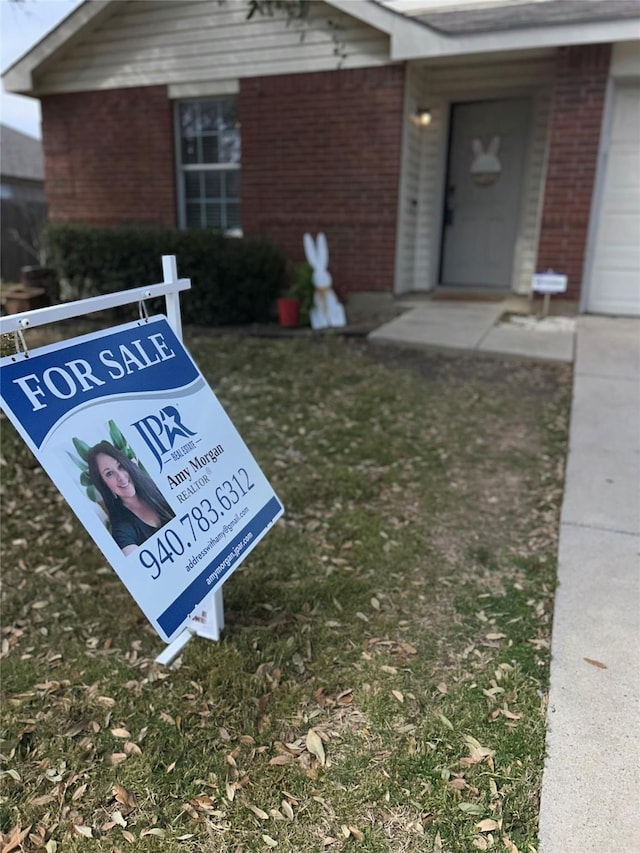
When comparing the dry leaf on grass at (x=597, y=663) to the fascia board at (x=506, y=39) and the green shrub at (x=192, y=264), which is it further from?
the fascia board at (x=506, y=39)

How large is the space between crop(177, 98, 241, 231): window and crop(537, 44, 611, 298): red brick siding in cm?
413

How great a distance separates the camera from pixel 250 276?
7.98 meters

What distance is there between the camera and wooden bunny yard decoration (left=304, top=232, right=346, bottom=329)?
759 cm

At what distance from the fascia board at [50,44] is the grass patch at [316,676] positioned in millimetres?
7219

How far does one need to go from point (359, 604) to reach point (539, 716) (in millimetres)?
863

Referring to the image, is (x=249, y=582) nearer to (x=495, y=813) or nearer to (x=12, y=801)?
(x=12, y=801)

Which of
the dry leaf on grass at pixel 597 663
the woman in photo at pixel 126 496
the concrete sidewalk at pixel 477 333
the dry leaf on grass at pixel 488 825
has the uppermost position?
the woman in photo at pixel 126 496

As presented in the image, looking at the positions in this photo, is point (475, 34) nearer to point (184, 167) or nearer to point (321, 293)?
point (321, 293)

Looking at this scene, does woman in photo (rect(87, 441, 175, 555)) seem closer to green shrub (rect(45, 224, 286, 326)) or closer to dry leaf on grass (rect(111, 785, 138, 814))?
dry leaf on grass (rect(111, 785, 138, 814))

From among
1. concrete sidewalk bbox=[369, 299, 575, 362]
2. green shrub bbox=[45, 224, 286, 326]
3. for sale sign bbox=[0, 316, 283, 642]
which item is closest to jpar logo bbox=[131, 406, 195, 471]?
for sale sign bbox=[0, 316, 283, 642]

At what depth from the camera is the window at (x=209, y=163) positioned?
29.4ft

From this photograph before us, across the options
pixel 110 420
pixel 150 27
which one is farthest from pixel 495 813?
pixel 150 27

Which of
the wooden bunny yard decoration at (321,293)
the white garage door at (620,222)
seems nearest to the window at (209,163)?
the wooden bunny yard decoration at (321,293)

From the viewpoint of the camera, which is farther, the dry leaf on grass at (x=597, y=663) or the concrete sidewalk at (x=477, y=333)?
the concrete sidewalk at (x=477, y=333)
